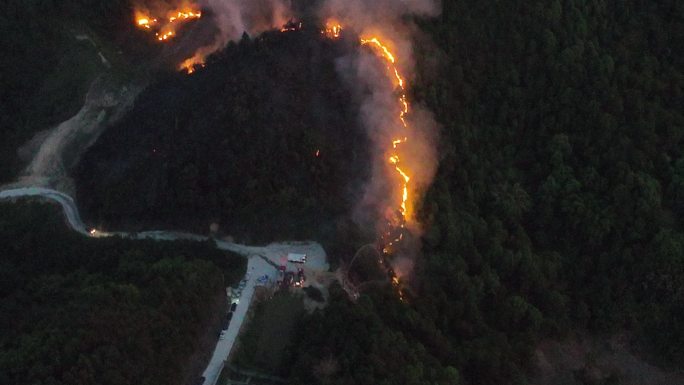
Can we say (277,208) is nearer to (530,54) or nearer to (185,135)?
(185,135)

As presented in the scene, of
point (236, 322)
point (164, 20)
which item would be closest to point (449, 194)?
point (236, 322)

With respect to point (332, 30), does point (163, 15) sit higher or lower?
higher

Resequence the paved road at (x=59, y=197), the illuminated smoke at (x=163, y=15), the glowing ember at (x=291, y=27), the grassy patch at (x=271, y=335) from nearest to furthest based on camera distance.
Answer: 1. the grassy patch at (x=271, y=335)
2. the paved road at (x=59, y=197)
3. the glowing ember at (x=291, y=27)
4. the illuminated smoke at (x=163, y=15)

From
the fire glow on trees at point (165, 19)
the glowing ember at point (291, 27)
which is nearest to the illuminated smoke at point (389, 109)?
the glowing ember at point (291, 27)

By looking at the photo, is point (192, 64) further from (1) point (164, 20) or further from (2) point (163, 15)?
(2) point (163, 15)

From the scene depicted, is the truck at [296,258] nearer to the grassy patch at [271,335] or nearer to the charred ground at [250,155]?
the charred ground at [250,155]

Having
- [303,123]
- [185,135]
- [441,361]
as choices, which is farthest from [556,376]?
[185,135]

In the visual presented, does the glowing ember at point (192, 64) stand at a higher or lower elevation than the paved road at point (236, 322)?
higher
